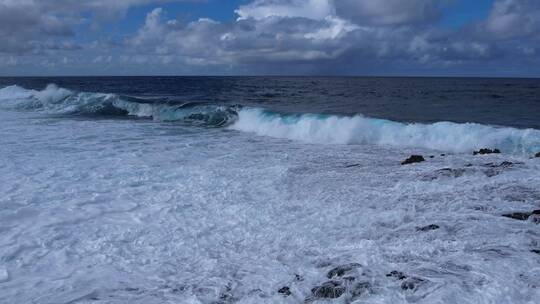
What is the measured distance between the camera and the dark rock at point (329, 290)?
5.03 m

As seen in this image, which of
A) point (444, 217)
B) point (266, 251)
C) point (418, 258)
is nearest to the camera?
point (418, 258)

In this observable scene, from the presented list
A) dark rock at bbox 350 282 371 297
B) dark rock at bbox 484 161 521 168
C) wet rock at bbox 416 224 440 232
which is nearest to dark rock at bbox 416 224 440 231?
wet rock at bbox 416 224 440 232

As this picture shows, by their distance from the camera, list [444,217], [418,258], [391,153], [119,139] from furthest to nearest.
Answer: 1. [119,139]
2. [391,153]
3. [444,217]
4. [418,258]

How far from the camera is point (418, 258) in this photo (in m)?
5.86

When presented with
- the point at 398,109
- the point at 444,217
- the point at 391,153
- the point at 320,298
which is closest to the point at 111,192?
the point at 320,298

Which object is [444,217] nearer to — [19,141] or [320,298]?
[320,298]

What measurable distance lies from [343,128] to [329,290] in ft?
41.6

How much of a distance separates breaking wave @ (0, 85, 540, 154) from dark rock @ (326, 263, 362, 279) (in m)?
10.6

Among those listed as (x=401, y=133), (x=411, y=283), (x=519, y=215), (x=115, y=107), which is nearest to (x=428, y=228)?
(x=519, y=215)

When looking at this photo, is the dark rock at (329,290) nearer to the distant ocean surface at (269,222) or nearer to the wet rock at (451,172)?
the distant ocean surface at (269,222)

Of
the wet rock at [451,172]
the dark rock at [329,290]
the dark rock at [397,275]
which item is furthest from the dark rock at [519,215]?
the dark rock at [329,290]

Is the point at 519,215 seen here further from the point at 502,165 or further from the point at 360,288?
the point at 502,165

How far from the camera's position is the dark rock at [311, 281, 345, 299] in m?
5.03

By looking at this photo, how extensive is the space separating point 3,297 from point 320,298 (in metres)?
3.58
